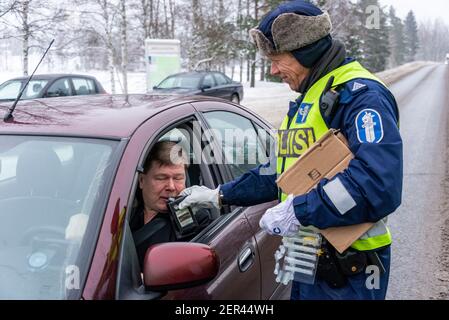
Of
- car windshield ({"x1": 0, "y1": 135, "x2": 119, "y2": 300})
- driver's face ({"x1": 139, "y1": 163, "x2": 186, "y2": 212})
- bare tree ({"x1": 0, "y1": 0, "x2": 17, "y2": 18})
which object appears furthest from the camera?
bare tree ({"x1": 0, "y1": 0, "x2": 17, "y2": 18})

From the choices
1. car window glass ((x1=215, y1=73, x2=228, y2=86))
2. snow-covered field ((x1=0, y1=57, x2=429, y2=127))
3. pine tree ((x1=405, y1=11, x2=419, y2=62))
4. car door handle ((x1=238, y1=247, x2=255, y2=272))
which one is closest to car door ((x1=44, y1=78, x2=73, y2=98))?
snow-covered field ((x1=0, y1=57, x2=429, y2=127))

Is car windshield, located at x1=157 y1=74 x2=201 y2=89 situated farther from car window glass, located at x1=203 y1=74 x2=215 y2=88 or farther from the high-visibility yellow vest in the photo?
the high-visibility yellow vest

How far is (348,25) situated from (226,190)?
30.4 m

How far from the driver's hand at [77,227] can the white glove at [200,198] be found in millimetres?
653

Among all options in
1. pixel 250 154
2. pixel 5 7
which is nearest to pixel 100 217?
pixel 250 154

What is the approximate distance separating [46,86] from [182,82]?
5625 millimetres

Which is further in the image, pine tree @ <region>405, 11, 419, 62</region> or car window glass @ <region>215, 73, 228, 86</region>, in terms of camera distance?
pine tree @ <region>405, 11, 419, 62</region>

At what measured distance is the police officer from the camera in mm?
1536

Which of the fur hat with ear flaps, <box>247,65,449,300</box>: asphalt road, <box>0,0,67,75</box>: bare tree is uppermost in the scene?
<box>0,0,67,75</box>: bare tree

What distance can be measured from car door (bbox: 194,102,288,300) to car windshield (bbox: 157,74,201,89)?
1255 cm

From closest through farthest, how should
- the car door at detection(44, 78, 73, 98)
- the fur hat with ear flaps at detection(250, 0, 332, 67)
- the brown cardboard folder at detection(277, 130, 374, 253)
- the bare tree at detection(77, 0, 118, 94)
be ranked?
the brown cardboard folder at detection(277, 130, 374, 253)
the fur hat with ear flaps at detection(250, 0, 332, 67)
the car door at detection(44, 78, 73, 98)
the bare tree at detection(77, 0, 118, 94)

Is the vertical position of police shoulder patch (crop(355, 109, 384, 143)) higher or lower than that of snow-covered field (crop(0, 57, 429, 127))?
higher

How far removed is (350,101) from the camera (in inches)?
65.5

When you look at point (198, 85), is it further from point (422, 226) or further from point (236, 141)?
point (236, 141)
